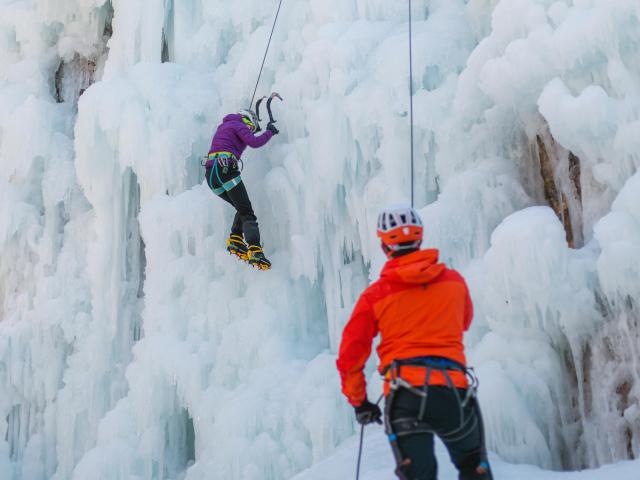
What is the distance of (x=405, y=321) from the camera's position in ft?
9.09

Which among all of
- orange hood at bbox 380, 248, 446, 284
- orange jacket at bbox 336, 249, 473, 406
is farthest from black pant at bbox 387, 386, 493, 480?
orange hood at bbox 380, 248, 446, 284

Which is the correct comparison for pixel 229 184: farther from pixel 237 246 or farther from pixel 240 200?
pixel 237 246

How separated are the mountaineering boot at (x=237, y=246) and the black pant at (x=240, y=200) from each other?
114 mm

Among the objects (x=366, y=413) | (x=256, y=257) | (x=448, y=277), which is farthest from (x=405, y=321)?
(x=256, y=257)

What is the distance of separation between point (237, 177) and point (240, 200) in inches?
8.7

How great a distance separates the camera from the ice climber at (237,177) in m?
6.18

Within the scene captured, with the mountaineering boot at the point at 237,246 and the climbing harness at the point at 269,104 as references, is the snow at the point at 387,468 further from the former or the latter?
the climbing harness at the point at 269,104

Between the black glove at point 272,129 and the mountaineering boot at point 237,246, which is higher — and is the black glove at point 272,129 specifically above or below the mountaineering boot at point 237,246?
above

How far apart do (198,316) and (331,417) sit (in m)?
1.95

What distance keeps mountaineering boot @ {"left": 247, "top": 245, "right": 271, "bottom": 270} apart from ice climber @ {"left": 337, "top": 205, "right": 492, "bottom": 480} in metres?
3.48

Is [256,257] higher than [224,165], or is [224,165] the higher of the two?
[224,165]

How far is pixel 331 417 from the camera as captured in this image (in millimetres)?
5812

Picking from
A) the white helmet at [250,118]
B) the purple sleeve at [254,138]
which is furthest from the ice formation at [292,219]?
the purple sleeve at [254,138]

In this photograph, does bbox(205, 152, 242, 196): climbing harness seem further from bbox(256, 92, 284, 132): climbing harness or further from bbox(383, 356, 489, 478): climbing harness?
bbox(383, 356, 489, 478): climbing harness
